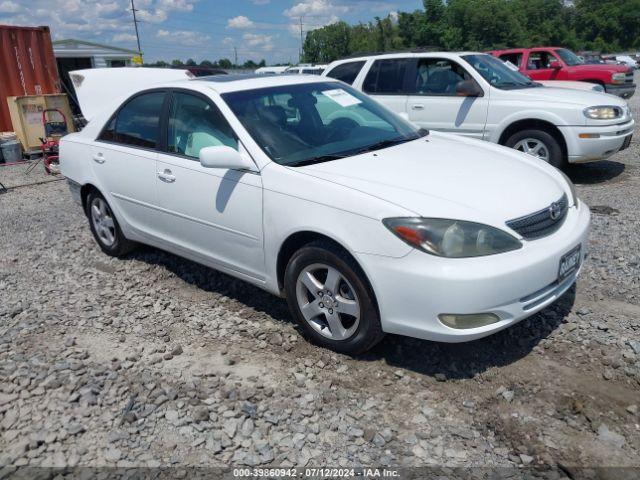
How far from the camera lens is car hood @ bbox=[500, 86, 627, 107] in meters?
Result: 6.86

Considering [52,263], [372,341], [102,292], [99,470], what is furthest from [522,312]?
[52,263]

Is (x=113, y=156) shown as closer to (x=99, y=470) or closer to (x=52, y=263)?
(x=52, y=263)

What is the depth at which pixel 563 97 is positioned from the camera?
22.7 feet

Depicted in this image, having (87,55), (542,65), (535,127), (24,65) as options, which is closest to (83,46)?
(87,55)

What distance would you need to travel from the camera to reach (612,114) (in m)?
6.86

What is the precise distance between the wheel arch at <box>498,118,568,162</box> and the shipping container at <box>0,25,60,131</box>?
1055 centimetres

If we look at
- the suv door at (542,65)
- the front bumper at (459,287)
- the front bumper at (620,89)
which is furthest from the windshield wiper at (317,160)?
the front bumper at (620,89)

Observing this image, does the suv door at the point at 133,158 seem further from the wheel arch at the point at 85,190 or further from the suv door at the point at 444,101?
the suv door at the point at 444,101

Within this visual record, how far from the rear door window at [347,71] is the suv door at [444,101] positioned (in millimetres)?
912

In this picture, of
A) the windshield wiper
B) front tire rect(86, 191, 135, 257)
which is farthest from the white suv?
front tire rect(86, 191, 135, 257)

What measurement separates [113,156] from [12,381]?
2.08 metres

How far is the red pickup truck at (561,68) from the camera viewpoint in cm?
1494

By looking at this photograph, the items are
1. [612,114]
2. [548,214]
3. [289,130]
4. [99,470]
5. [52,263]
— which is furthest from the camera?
[612,114]

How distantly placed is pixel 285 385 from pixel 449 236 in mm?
1251
